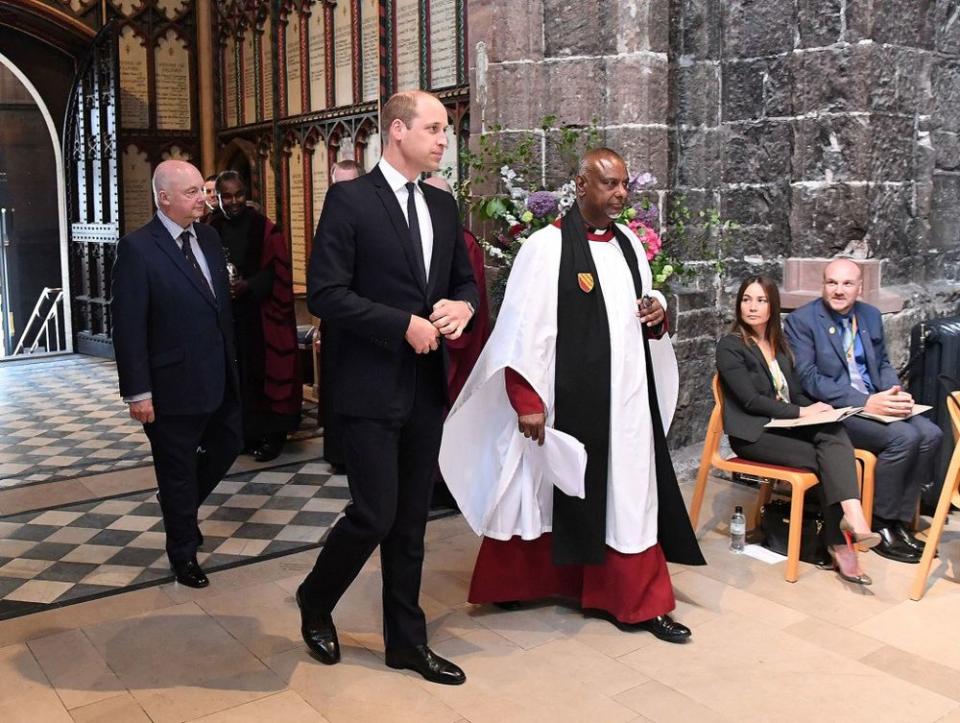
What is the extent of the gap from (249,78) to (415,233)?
7.35 metres

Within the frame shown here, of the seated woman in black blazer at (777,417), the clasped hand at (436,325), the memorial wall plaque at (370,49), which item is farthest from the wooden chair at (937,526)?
the memorial wall plaque at (370,49)

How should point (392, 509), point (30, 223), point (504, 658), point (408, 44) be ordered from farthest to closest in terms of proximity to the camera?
point (30, 223) < point (408, 44) < point (504, 658) < point (392, 509)

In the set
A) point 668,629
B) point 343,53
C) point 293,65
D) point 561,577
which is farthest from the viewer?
point 293,65

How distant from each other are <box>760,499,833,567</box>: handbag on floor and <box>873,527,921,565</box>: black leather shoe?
0.25 m

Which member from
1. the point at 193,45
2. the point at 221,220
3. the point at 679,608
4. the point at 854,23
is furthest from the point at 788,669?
the point at 193,45

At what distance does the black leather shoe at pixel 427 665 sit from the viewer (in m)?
2.99

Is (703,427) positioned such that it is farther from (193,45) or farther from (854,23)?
(193,45)

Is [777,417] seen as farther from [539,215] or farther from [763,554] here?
[539,215]

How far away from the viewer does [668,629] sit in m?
3.30

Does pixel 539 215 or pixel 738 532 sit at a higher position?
pixel 539 215

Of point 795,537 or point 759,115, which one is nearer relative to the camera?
point 795,537

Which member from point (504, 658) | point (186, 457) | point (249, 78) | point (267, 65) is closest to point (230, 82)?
point (249, 78)

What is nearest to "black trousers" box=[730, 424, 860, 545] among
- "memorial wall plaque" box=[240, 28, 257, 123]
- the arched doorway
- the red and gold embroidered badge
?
the red and gold embroidered badge

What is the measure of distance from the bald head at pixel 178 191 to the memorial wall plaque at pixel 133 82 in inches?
267
